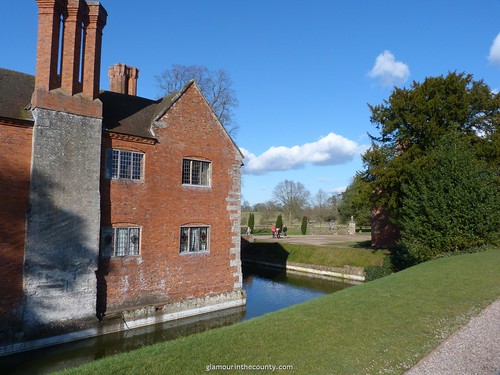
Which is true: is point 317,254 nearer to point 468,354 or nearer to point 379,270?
point 379,270

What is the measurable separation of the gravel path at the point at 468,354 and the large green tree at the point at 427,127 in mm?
13347

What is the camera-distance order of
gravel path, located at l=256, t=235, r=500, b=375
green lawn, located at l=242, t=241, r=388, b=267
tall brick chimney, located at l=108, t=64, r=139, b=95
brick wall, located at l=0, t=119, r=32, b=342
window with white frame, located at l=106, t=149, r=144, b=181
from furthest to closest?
green lawn, located at l=242, t=241, r=388, b=267
tall brick chimney, located at l=108, t=64, r=139, b=95
window with white frame, located at l=106, t=149, r=144, b=181
brick wall, located at l=0, t=119, r=32, b=342
gravel path, located at l=256, t=235, r=500, b=375

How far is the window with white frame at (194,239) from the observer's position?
15992mm

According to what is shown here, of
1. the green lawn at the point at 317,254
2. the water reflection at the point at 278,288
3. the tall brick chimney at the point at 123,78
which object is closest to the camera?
the water reflection at the point at 278,288

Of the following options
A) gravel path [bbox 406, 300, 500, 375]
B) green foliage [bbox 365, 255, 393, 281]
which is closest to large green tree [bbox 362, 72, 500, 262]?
green foliage [bbox 365, 255, 393, 281]

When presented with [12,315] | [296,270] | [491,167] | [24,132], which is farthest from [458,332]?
[296,270]

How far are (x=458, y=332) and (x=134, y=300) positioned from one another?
11125 mm

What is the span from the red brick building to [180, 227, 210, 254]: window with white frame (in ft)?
0.17

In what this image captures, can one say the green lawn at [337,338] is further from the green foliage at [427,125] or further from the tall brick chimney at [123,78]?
the tall brick chimney at [123,78]

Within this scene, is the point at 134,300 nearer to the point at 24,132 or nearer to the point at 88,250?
the point at 88,250

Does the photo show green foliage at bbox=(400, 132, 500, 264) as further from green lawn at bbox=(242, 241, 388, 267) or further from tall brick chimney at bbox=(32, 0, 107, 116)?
tall brick chimney at bbox=(32, 0, 107, 116)

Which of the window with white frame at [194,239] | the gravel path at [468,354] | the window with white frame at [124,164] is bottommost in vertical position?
the gravel path at [468,354]

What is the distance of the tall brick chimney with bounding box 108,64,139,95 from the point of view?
66.5 feet

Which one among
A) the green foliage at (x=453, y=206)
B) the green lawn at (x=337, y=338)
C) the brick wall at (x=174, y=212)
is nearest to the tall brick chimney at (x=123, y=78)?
the brick wall at (x=174, y=212)
